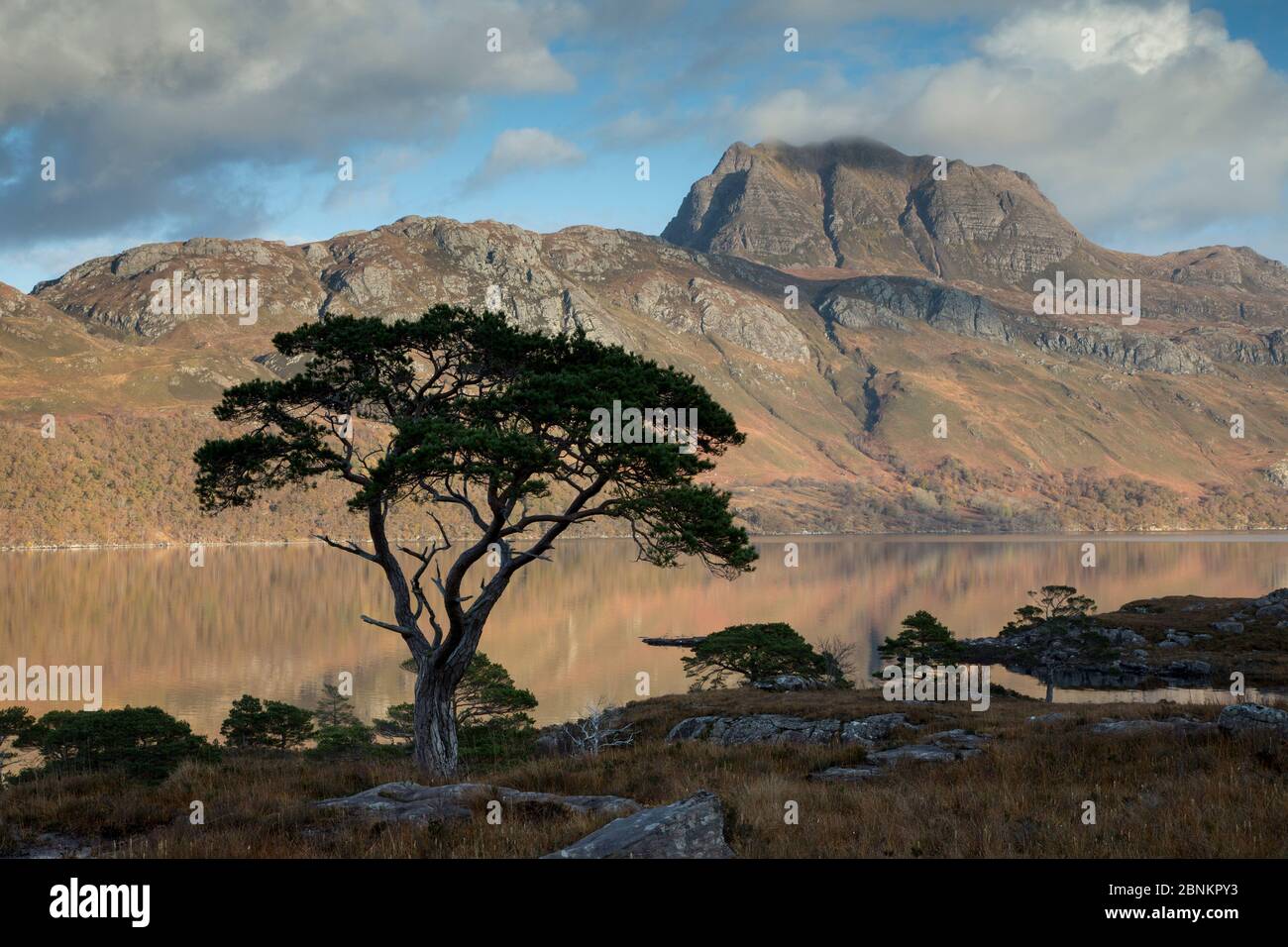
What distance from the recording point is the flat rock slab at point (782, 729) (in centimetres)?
2300

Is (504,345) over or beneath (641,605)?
over

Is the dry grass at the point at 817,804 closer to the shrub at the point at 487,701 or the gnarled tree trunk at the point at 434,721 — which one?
the gnarled tree trunk at the point at 434,721

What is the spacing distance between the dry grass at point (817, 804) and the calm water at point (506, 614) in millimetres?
46116

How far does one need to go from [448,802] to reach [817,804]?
499cm

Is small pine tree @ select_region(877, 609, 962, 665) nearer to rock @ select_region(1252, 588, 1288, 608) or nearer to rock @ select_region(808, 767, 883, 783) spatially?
rock @ select_region(808, 767, 883, 783)

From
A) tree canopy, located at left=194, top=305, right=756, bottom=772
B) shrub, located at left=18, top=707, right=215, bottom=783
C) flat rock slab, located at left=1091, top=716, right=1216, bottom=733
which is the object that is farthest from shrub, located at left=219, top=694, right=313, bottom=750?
flat rock slab, located at left=1091, top=716, right=1216, bottom=733

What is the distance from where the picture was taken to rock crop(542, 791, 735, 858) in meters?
7.69

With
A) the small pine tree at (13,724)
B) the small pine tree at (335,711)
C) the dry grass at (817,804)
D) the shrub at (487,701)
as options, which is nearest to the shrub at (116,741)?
the small pine tree at (13,724)
